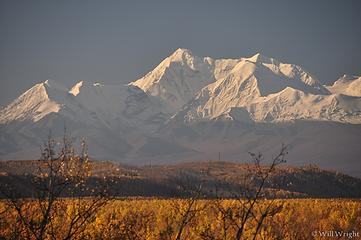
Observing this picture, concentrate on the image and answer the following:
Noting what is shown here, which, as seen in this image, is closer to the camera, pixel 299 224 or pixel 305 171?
pixel 299 224

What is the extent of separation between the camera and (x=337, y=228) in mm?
40094

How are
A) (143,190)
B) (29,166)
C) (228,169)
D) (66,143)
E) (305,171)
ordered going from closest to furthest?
(66,143) < (143,190) < (29,166) < (305,171) < (228,169)

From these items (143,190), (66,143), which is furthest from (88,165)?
(143,190)

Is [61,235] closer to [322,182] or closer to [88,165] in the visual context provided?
[88,165]

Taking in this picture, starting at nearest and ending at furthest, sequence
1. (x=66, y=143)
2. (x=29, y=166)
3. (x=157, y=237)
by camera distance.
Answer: (x=66, y=143)
(x=157, y=237)
(x=29, y=166)

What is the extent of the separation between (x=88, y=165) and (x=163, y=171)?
156027 millimetres

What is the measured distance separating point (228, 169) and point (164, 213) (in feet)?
469

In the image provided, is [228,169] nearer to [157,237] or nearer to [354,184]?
[354,184]

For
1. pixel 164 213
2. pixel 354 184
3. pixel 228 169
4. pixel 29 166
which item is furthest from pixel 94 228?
pixel 228 169

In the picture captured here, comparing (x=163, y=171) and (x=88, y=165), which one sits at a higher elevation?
(x=88, y=165)

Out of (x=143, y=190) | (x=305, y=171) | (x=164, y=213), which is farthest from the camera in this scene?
(x=305, y=171)

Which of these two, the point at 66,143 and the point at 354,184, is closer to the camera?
the point at 66,143

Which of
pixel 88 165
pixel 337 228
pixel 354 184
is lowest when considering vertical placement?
pixel 354 184

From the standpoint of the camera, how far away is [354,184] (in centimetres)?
15788
